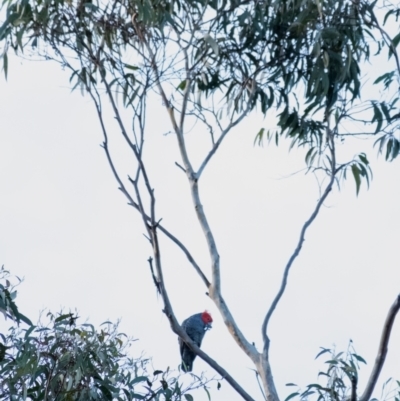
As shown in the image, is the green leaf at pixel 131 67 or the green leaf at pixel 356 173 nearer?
the green leaf at pixel 131 67

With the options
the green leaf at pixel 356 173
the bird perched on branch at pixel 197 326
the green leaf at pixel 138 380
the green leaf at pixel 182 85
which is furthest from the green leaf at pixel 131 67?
the green leaf at pixel 138 380

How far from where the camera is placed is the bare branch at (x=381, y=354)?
3309 mm

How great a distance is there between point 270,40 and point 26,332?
2.17m

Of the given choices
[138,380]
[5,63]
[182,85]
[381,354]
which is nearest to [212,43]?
[182,85]

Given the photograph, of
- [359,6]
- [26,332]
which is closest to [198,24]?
[359,6]

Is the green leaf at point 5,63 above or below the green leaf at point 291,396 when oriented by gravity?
above

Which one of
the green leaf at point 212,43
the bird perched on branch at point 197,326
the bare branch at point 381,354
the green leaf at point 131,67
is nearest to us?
the bare branch at point 381,354

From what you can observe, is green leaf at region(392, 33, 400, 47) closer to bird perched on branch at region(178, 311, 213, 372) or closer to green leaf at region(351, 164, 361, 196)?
green leaf at region(351, 164, 361, 196)

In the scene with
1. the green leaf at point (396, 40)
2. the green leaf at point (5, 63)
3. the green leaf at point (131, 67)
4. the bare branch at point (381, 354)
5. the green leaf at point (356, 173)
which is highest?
the green leaf at point (396, 40)

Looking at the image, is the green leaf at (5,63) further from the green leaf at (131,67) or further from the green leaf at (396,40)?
the green leaf at (396,40)

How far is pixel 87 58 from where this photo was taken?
4.86m

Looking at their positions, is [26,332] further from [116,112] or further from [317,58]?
[317,58]

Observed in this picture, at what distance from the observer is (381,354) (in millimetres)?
3371

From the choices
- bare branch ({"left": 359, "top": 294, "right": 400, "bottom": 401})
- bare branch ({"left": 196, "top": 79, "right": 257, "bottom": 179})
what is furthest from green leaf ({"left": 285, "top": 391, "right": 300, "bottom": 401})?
bare branch ({"left": 196, "top": 79, "right": 257, "bottom": 179})
